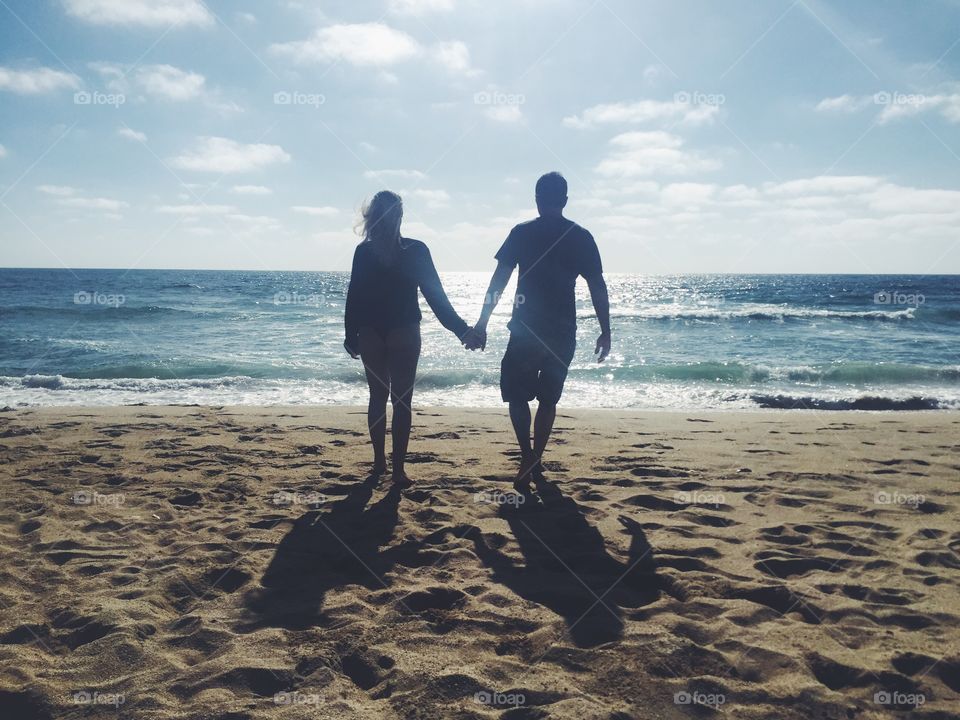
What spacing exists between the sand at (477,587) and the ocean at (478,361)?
516 cm

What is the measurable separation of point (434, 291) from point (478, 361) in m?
10.3

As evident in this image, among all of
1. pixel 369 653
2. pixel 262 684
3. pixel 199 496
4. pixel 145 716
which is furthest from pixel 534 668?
pixel 199 496

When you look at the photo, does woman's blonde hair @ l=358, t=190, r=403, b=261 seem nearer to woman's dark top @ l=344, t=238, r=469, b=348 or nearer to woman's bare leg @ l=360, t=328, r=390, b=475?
woman's dark top @ l=344, t=238, r=469, b=348

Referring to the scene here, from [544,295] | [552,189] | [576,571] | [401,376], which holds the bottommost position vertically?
[576,571]

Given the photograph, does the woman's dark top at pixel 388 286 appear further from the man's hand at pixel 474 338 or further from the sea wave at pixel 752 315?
the sea wave at pixel 752 315

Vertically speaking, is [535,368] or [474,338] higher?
[474,338]

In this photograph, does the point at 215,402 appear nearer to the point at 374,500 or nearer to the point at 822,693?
the point at 374,500

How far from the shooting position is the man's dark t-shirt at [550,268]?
4332mm

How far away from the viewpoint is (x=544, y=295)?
4352 millimetres

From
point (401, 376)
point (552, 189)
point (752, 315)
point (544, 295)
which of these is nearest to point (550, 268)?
point (544, 295)

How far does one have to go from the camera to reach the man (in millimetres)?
4332

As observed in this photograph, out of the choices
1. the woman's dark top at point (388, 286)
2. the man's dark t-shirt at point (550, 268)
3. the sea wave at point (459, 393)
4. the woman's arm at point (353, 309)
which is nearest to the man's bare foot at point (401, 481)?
the woman's arm at point (353, 309)

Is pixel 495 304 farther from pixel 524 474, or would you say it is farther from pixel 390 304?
pixel 524 474

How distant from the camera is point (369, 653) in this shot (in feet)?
7.80
